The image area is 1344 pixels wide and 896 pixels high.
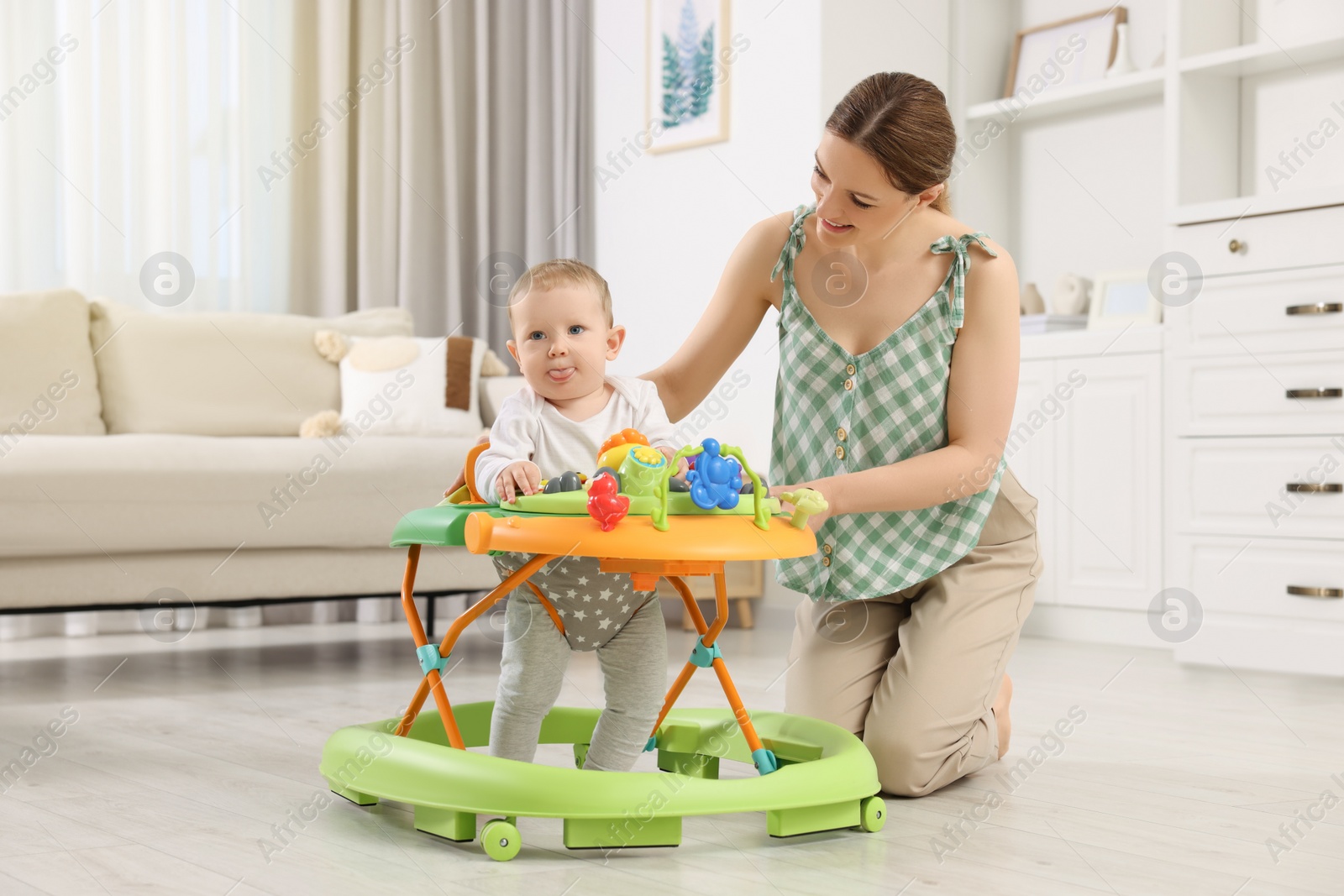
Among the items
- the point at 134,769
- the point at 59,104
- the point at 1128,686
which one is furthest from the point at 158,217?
the point at 1128,686

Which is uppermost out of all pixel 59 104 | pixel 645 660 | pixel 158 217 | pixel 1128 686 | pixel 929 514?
pixel 59 104

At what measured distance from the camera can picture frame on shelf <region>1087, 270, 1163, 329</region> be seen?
11.1 feet

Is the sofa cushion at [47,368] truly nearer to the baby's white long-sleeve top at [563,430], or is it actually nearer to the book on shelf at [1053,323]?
the baby's white long-sleeve top at [563,430]

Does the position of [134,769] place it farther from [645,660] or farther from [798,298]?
[798,298]

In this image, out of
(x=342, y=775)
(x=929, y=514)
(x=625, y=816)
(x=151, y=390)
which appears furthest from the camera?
(x=151, y=390)

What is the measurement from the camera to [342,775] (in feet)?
4.88

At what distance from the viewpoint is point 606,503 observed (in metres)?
1.28

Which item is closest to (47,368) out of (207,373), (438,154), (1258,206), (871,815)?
(207,373)

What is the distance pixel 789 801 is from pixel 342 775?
0.50m

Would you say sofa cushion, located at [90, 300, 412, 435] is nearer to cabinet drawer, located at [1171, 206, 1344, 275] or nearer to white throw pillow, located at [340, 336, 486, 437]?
white throw pillow, located at [340, 336, 486, 437]

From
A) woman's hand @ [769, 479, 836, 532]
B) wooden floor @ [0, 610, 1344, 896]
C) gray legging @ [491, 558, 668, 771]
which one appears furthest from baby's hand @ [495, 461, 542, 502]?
wooden floor @ [0, 610, 1344, 896]

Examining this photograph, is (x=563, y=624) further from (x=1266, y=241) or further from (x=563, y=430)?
(x=1266, y=241)

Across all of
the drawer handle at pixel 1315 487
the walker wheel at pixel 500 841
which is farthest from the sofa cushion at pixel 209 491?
the drawer handle at pixel 1315 487

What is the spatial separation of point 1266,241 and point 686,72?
1856mm
